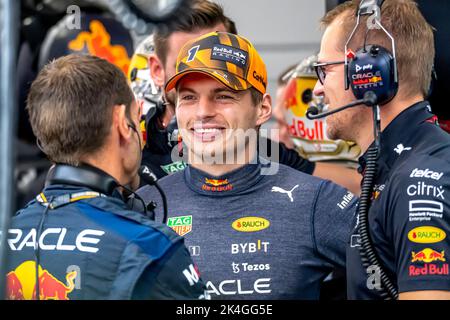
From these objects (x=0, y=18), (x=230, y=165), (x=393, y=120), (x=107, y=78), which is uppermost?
(x=0, y=18)

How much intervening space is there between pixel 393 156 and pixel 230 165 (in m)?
0.63

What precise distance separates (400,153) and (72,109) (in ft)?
2.97

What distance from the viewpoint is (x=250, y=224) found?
8.75ft

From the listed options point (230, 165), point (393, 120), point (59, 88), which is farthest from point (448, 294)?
point (59, 88)

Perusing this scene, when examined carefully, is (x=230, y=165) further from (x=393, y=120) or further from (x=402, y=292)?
(x=402, y=292)

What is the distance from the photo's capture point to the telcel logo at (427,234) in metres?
2.12

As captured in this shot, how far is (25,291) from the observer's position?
7.06 feet

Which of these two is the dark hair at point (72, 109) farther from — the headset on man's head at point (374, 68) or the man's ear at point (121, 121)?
the headset on man's head at point (374, 68)

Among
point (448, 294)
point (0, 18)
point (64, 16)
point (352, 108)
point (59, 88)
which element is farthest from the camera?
point (64, 16)

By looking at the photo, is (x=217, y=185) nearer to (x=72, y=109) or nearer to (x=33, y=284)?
(x=72, y=109)

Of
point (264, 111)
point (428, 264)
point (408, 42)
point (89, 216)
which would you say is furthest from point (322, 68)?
point (89, 216)

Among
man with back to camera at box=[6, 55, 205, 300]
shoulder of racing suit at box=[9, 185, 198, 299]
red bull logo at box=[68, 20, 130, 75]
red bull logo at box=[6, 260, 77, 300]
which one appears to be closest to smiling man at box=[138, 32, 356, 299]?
man with back to camera at box=[6, 55, 205, 300]

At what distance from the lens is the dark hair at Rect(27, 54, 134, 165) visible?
2270 millimetres

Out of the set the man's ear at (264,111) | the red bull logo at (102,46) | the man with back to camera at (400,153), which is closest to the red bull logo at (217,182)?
the man's ear at (264,111)
